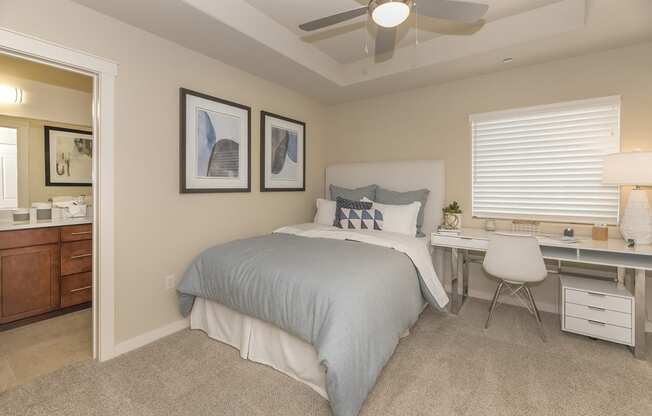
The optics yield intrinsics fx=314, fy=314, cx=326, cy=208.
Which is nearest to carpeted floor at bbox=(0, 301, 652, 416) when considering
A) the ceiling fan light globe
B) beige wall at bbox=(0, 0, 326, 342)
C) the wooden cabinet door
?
beige wall at bbox=(0, 0, 326, 342)

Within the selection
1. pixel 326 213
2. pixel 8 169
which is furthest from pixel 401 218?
pixel 8 169

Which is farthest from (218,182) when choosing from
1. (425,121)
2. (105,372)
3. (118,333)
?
(425,121)

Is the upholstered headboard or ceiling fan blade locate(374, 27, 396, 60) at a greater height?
ceiling fan blade locate(374, 27, 396, 60)

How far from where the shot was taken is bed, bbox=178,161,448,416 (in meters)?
1.62

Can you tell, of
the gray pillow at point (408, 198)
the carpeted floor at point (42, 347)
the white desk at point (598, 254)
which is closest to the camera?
the carpeted floor at point (42, 347)

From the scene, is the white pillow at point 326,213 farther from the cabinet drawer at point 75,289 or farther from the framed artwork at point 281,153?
the cabinet drawer at point 75,289

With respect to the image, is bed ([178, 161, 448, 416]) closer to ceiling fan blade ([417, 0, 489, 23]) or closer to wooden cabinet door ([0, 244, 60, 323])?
wooden cabinet door ([0, 244, 60, 323])

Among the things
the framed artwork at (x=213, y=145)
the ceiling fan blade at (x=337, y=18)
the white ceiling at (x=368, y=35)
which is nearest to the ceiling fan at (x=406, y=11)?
the ceiling fan blade at (x=337, y=18)

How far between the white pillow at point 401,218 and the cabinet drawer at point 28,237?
3.09 m

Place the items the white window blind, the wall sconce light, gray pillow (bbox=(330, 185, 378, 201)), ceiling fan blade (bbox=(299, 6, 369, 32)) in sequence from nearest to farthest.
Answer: ceiling fan blade (bbox=(299, 6, 369, 32))
the white window blind
the wall sconce light
gray pillow (bbox=(330, 185, 378, 201))

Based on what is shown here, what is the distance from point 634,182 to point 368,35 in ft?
7.96

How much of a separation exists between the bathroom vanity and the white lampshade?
4.59 meters

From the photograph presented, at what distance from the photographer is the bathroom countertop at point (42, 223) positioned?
8.69 feet

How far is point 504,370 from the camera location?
2.04 meters
